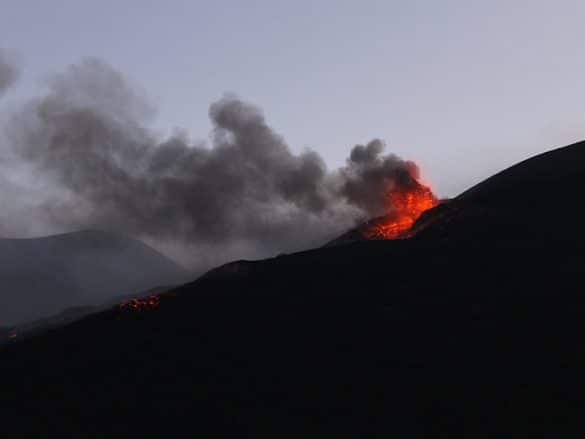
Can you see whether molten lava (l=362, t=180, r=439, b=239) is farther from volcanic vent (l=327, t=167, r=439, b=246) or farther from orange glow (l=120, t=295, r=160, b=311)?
orange glow (l=120, t=295, r=160, b=311)

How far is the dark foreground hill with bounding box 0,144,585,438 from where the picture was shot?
1323 inches

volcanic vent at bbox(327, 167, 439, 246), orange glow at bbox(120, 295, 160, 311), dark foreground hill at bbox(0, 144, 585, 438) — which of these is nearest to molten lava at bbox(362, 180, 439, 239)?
volcanic vent at bbox(327, 167, 439, 246)

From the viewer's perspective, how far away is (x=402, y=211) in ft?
305

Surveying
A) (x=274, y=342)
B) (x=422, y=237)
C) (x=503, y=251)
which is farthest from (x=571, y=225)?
(x=274, y=342)

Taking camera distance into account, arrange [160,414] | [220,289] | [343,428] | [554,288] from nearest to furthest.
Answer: [343,428] < [160,414] < [554,288] < [220,289]

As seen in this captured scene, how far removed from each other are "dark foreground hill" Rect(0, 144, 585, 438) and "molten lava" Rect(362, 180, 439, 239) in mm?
19292

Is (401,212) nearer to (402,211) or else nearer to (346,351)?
(402,211)

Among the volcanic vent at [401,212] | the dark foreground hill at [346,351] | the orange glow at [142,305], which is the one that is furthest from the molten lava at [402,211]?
the orange glow at [142,305]

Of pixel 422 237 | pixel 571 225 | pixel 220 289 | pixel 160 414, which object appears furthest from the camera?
pixel 422 237

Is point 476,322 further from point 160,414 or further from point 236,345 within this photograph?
point 160,414

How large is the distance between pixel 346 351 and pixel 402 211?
54085 millimetres

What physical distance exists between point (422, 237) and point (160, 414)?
120 feet

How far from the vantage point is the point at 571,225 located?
58656 millimetres

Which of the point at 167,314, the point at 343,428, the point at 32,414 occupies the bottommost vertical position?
the point at 343,428
